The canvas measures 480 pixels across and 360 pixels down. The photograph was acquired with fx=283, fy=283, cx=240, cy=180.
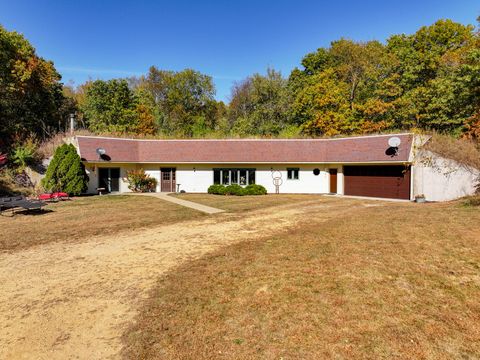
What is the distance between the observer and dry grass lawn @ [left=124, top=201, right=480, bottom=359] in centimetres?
410

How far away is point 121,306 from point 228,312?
2062mm

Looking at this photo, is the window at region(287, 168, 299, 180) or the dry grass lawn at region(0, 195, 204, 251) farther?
the window at region(287, 168, 299, 180)

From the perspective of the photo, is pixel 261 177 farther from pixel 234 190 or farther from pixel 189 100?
pixel 189 100

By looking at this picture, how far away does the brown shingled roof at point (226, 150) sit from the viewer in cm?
2455

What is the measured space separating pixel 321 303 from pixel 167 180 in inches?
934

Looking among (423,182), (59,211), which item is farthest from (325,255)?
(423,182)

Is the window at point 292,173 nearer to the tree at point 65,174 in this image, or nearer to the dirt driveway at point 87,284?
the dirt driveway at point 87,284

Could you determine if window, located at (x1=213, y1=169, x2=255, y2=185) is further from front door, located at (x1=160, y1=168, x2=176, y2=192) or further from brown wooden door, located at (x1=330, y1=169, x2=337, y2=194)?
brown wooden door, located at (x1=330, y1=169, x2=337, y2=194)

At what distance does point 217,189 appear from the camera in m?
25.5

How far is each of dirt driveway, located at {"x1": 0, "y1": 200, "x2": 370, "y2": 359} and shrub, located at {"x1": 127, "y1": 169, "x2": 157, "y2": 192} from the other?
51.5ft

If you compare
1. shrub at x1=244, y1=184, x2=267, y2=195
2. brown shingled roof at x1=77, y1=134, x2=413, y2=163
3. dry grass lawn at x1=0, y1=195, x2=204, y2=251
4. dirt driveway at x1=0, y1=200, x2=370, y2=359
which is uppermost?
brown shingled roof at x1=77, y1=134, x2=413, y2=163

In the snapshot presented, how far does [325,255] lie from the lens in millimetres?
7742

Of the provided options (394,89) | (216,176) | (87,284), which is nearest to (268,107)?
(394,89)

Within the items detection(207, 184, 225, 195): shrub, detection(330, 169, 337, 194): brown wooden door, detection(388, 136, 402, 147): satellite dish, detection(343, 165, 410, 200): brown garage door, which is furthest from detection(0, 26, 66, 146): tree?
detection(388, 136, 402, 147): satellite dish
